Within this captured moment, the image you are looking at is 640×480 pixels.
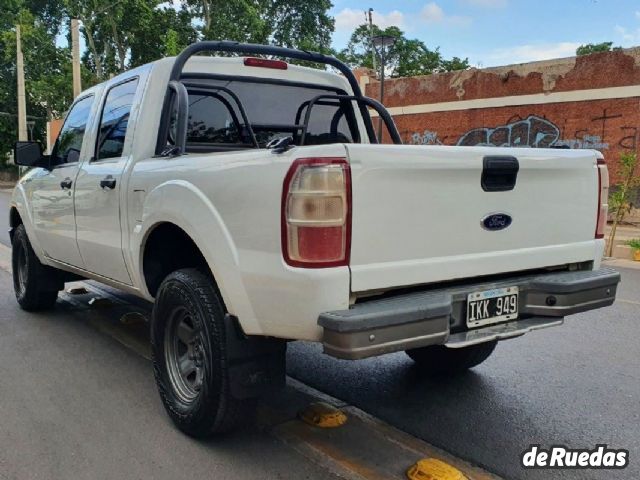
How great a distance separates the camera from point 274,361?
2.91 m

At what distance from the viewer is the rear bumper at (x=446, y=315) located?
7.92 feet

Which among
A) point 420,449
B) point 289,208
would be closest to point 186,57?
point 289,208

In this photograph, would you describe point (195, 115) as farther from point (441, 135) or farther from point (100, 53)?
point (100, 53)

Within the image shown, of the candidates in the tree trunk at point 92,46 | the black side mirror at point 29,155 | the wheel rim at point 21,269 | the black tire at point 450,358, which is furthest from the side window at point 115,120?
the tree trunk at point 92,46

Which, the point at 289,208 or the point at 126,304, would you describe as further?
the point at 126,304

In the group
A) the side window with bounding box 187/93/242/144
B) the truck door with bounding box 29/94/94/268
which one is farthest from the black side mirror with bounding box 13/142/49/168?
the side window with bounding box 187/93/242/144

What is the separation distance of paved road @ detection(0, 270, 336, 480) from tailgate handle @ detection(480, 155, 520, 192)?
1.58 meters

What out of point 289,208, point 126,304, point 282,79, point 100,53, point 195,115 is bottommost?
point 126,304

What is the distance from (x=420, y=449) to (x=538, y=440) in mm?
674

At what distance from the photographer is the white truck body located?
2.53 meters

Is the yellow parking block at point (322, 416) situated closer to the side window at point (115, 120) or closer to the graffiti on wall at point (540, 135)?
the side window at point (115, 120)

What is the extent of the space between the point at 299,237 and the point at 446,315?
0.73 m

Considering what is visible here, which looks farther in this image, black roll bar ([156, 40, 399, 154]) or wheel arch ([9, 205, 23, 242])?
wheel arch ([9, 205, 23, 242])

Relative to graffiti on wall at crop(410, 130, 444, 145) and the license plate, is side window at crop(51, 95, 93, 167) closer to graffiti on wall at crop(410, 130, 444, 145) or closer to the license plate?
the license plate
